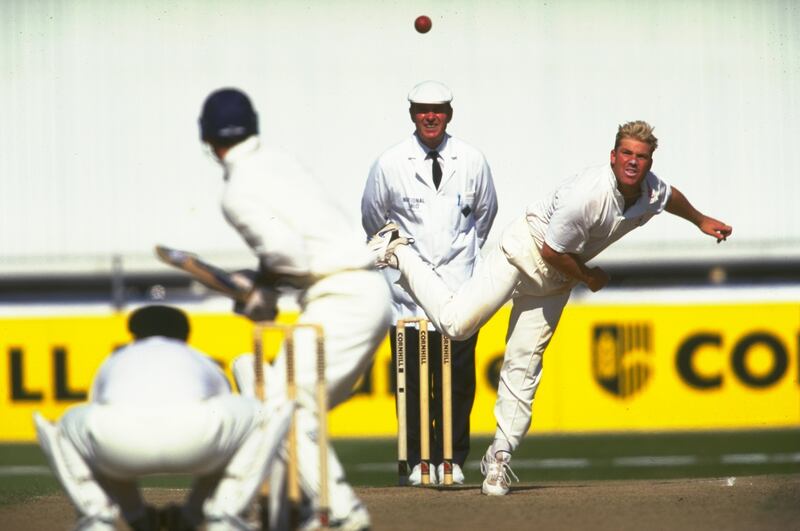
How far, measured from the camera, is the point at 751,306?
11742mm

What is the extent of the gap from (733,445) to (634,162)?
16.9 ft

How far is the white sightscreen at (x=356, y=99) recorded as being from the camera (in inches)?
660

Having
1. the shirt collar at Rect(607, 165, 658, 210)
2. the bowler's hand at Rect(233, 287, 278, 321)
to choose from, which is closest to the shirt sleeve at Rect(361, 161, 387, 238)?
the shirt collar at Rect(607, 165, 658, 210)

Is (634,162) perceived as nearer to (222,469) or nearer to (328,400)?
(328,400)

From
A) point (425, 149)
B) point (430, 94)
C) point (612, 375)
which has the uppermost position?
point (430, 94)

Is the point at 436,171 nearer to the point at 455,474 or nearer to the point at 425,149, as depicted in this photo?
the point at 425,149

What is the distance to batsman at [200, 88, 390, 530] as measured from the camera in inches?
223

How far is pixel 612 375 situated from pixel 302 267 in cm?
617

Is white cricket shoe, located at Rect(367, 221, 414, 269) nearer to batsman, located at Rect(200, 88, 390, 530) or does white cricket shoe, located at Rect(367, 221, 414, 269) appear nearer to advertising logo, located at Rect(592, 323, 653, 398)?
batsman, located at Rect(200, 88, 390, 530)

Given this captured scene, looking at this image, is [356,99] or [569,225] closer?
[569,225]

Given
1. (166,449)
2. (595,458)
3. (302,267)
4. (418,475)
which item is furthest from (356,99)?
(166,449)

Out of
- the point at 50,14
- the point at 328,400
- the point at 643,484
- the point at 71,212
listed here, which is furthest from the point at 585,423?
the point at 50,14

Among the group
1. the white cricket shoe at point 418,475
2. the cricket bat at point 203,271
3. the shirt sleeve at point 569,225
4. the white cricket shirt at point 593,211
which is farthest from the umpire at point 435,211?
the cricket bat at point 203,271

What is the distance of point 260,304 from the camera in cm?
585
